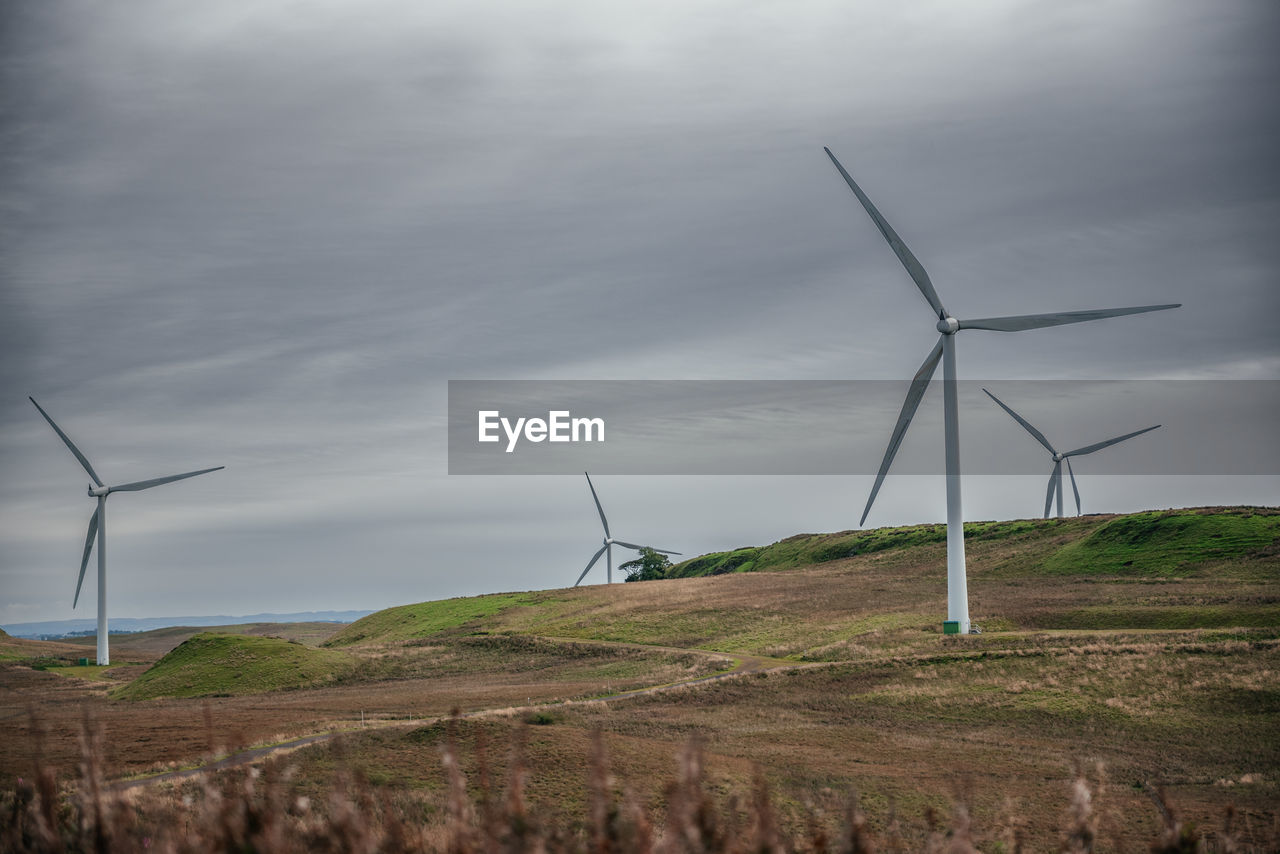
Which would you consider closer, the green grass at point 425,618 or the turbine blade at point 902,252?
the turbine blade at point 902,252

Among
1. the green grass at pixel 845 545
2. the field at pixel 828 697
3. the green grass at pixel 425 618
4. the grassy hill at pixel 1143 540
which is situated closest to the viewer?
the field at pixel 828 697

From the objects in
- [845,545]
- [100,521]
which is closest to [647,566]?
[845,545]

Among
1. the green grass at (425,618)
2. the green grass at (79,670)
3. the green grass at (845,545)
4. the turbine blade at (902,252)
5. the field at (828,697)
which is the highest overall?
the turbine blade at (902,252)

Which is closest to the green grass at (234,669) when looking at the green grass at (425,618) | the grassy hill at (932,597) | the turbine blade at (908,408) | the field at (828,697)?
the field at (828,697)

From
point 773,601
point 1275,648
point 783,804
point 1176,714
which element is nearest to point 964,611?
point 1275,648

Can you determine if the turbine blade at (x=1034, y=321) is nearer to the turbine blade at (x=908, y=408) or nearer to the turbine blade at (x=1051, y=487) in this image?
the turbine blade at (x=908, y=408)

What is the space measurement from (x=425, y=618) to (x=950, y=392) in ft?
302

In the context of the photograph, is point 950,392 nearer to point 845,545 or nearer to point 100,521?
point 100,521

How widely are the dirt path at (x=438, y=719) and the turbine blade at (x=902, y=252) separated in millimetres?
26334

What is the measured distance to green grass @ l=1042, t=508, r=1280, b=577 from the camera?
99.8 meters

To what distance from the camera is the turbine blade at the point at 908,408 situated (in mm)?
62344

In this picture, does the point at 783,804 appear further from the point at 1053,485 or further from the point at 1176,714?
the point at 1053,485

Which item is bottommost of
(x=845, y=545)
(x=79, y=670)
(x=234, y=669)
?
(x=79, y=670)

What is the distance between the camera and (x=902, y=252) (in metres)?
68.0
